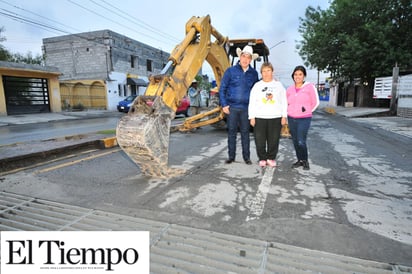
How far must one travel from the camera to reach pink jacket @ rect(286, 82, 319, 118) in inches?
156

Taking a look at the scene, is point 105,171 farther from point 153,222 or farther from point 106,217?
point 153,222

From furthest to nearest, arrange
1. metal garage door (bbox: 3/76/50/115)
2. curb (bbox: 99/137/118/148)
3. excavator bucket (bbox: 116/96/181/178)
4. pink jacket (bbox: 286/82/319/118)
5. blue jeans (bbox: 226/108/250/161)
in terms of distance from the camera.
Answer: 1. metal garage door (bbox: 3/76/50/115)
2. curb (bbox: 99/137/118/148)
3. blue jeans (bbox: 226/108/250/161)
4. pink jacket (bbox: 286/82/319/118)
5. excavator bucket (bbox: 116/96/181/178)

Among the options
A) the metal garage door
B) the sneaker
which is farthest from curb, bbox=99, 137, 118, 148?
the metal garage door

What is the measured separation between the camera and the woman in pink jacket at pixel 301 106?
13.0ft

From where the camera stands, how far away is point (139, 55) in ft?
90.0

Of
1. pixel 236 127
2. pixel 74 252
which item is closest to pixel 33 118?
pixel 236 127

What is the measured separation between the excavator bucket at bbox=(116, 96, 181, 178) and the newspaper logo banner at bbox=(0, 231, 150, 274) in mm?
1185

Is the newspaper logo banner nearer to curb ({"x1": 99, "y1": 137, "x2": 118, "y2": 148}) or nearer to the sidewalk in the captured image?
curb ({"x1": 99, "y1": 137, "x2": 118, "y2": 148})

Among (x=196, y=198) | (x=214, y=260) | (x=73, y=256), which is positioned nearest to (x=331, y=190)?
(x=196, y=198)

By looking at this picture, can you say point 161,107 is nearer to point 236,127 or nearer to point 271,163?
point 236,127

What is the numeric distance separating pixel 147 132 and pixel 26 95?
1907 centimetres

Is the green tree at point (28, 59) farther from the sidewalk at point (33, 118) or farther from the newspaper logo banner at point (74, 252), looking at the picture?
the newspaper logo banner at point (74, 252)

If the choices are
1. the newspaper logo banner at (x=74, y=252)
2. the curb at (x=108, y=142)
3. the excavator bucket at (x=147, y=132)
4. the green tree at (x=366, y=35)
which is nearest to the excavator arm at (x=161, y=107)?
the excavator bucket at (x=147, y=132)

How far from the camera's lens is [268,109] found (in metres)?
3.99
